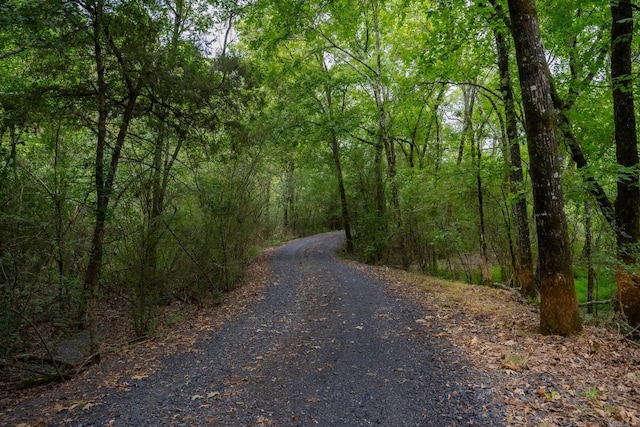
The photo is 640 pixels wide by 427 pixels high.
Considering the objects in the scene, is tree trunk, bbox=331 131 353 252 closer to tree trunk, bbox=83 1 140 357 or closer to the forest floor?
the forest floor

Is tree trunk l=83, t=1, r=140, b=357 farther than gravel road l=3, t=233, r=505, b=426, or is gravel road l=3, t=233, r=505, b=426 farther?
tree trunk l=83, t=1, r=140, b=357

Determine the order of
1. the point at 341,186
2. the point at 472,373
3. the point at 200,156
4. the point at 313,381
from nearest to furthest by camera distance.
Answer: the point at 472,373
the point at 313,381
the point at 200,156
the point at 341,186

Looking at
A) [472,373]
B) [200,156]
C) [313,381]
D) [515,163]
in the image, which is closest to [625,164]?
[515,163]

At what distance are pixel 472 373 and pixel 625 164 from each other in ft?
14.0

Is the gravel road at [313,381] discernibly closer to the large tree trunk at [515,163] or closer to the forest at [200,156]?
the forest at [200,156]

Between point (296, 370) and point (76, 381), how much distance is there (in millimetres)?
3338

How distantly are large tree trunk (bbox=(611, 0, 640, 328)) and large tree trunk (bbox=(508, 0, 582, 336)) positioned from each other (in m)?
1.21

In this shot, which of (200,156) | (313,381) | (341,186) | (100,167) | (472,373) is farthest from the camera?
Result: (341,186)

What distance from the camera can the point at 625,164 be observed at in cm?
558

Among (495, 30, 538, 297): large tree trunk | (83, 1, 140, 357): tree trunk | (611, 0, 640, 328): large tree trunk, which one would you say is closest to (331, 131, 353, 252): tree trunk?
(495, 30, 538, 297): large tree trunk

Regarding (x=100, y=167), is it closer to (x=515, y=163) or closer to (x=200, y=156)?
(x=200, y=156)

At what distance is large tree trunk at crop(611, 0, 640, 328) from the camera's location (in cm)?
533

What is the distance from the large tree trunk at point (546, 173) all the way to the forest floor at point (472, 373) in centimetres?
51

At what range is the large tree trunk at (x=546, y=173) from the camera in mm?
4840
